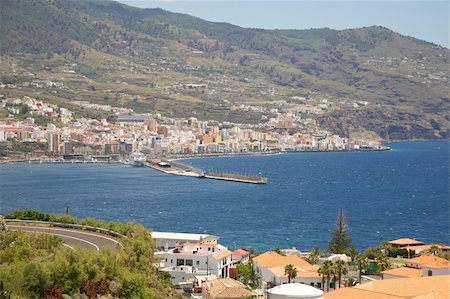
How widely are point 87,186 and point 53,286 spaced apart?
206 ft

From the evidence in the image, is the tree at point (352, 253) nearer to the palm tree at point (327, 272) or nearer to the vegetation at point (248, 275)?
the vegetation at point (248, 275)

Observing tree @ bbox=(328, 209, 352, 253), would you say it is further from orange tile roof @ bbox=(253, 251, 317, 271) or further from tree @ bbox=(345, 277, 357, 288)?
tree @ bbox=(345, 277, 357, 288)

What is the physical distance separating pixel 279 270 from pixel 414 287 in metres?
9.71

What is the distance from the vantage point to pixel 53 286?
16531mm

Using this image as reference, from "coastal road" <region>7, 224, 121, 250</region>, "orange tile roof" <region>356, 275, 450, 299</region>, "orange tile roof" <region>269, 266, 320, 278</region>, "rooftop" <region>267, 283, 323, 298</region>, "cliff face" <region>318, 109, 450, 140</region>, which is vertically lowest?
"orange tile roof" <region>269, 266, 320, 278</region>

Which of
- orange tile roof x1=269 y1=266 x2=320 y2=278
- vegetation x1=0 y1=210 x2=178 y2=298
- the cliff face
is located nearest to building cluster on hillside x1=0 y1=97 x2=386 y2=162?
the cliff face

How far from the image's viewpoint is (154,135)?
139 meters

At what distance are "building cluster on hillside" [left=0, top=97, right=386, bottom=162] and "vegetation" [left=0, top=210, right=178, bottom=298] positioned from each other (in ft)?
333

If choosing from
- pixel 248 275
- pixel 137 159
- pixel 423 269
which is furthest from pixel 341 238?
pixel 137 159

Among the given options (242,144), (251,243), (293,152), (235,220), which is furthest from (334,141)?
(251,243)

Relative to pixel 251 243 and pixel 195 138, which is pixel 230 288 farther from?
pixel 195 138

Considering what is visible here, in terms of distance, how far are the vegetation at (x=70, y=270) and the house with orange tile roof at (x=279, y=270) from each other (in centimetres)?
685

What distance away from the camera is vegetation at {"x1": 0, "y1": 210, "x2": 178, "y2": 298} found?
53.2 feet

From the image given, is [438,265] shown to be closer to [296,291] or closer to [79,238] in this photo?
[79,238]
